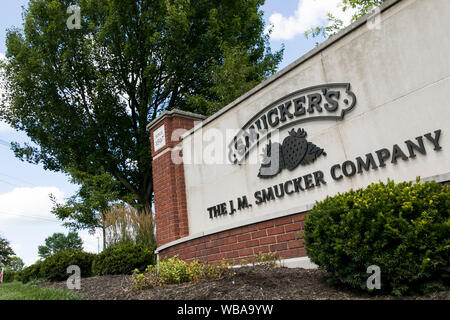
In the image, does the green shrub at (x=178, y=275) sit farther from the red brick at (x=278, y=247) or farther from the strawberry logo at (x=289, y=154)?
the strawberry logo at (x=289, y=154)

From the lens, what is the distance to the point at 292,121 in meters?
6.14

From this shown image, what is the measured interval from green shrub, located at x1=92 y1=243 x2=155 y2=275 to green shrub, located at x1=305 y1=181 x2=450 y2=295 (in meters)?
5.40

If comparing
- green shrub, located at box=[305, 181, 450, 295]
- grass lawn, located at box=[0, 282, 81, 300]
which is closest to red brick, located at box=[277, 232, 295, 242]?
green shrub, located at box=[305, 181, 450, 295]

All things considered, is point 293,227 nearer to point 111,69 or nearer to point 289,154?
point 289,154

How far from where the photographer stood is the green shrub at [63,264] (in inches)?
375

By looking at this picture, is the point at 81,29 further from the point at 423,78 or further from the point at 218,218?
the point at 423,78

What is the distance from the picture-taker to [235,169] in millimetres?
7141

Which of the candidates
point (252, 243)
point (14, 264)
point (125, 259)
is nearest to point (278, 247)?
point (252, 243)

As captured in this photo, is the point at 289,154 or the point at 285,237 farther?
the point at 289,154

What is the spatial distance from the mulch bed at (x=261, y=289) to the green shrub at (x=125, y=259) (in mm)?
2999

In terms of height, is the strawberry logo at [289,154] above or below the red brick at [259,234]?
above

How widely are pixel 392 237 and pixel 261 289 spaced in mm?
1460

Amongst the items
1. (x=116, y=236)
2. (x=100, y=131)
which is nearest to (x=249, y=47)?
(x=100, y=131)

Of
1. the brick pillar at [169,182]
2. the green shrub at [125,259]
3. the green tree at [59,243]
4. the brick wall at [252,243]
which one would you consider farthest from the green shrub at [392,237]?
the green tree at [59,243]
